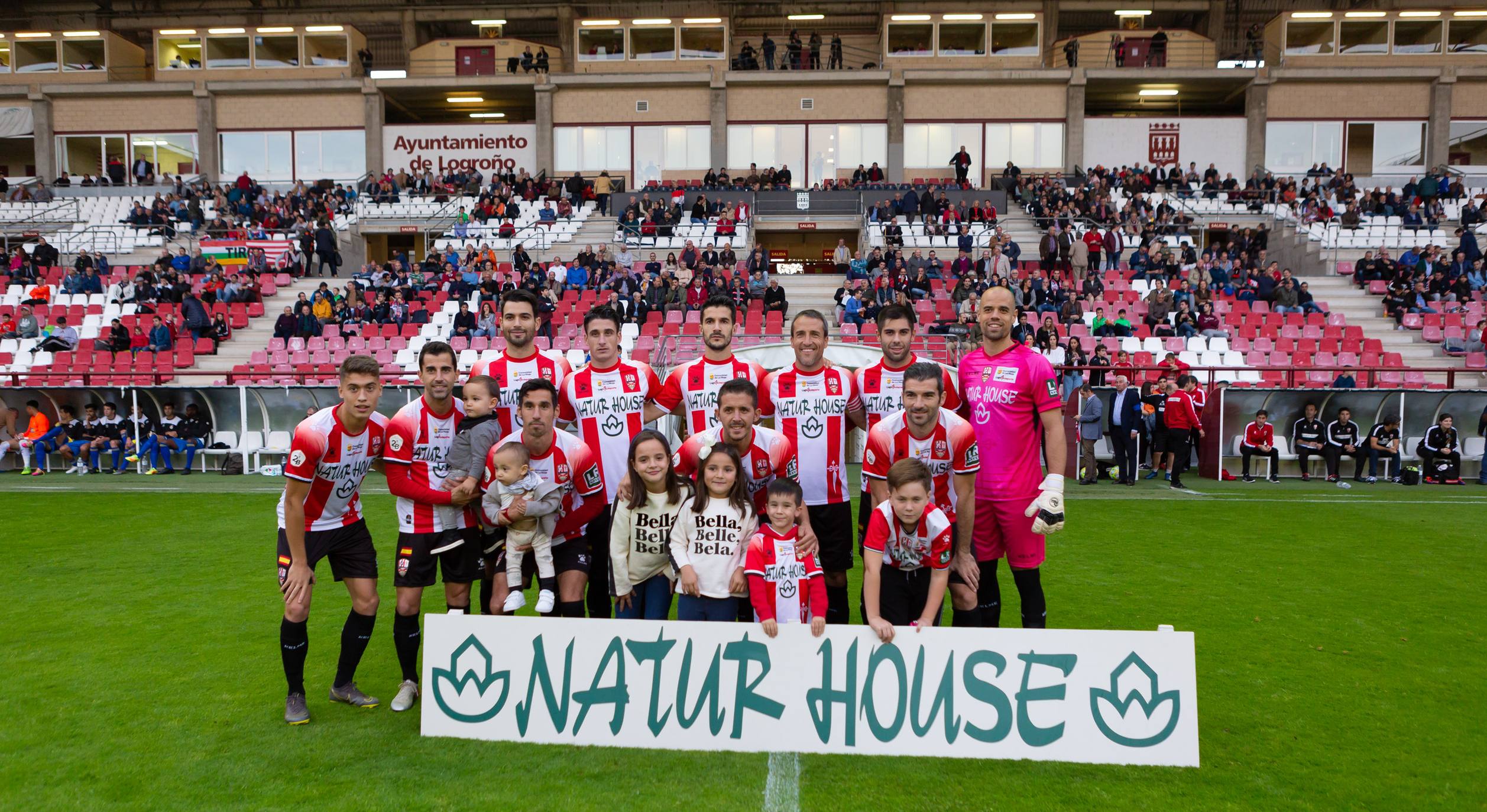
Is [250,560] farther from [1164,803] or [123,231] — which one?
[123,231]

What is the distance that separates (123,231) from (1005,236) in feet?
86.8

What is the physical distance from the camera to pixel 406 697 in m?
4.71

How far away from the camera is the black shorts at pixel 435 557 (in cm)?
466

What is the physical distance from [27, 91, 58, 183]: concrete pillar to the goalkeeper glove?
4286 centimetres

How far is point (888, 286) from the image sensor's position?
21.3 metres

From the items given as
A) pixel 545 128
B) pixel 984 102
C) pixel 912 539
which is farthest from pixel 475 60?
pixel 912 539

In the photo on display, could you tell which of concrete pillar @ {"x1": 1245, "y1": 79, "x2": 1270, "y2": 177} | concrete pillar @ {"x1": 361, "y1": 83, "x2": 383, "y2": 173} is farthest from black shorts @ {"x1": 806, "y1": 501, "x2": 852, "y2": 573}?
concrete pillar @ {"x1": 1245, "y1": 79, "x2": 1270, "y2": 177}

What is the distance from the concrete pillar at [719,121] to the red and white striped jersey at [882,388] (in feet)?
98.5

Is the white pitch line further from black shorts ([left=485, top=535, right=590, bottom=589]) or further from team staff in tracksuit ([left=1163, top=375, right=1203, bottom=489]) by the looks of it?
team staff in tracksuit ([left=1163, top=375, right=1203, bottom=489])

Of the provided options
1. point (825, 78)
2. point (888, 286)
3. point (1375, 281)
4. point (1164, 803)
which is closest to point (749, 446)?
point (1164, 803)

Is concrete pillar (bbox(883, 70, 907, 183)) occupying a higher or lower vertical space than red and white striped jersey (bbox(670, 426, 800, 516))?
higher

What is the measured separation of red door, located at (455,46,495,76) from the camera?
1463 inches

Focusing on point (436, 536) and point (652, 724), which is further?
point (436, 536)

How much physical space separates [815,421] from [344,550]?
249 centimetres
